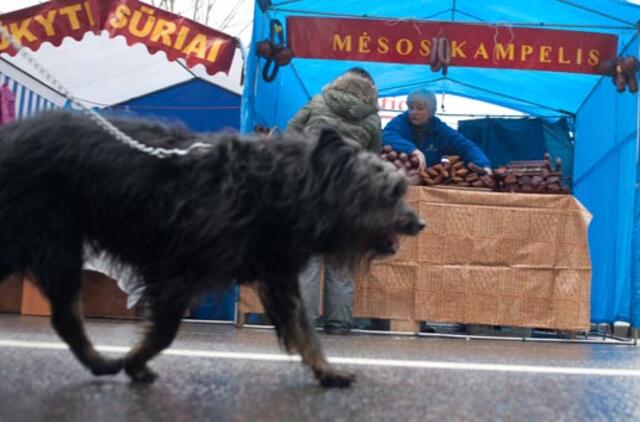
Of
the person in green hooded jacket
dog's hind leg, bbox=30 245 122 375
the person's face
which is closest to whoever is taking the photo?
dog's hind leg, bbox=30 245 122 375

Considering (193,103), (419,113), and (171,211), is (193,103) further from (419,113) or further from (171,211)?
(171,211)

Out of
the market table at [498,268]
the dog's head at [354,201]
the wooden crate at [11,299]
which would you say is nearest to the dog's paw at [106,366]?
the dog's head at [354,201]

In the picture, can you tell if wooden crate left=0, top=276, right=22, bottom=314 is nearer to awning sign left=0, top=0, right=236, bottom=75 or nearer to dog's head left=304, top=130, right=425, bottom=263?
awning sign left=0, top=0, right=236, bottom=75

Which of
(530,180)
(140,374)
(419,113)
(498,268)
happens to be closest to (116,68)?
(419,113)

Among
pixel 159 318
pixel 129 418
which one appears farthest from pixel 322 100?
pixel 129 418

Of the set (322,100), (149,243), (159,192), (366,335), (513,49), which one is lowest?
(366,335)

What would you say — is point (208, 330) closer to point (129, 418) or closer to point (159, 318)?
point (159, 318)

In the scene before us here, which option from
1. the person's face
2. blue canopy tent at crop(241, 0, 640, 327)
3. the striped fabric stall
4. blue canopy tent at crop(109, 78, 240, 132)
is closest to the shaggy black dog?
blue canopy tent at crop(241, 0, 640, 327)

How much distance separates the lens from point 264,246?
3.51 meters

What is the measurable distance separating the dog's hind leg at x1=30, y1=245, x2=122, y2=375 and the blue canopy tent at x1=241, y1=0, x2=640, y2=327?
4.58 metres

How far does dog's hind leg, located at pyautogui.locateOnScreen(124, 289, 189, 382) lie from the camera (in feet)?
11.0

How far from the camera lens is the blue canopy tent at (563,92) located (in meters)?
8.21

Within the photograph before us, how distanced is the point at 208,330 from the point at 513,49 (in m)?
4.25

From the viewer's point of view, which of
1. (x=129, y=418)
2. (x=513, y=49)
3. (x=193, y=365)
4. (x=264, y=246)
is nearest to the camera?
(x=129, y=418)
